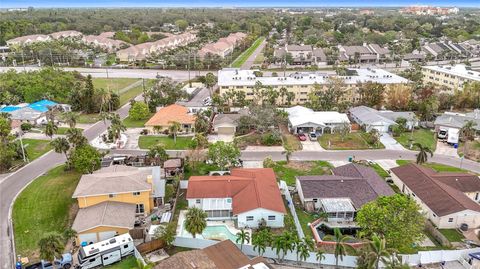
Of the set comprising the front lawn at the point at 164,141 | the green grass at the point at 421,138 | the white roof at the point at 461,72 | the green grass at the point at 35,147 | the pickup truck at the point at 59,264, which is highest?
the white roof at the point at 461,72

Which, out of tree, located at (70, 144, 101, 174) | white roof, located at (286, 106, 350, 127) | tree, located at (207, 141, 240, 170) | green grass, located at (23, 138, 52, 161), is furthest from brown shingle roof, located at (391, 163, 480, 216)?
green grass, located at (23, 138, 52, 161)

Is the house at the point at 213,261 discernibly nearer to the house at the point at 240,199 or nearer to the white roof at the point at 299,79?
the house at the point at 240,199

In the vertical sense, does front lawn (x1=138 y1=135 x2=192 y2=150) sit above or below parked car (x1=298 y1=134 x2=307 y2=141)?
below

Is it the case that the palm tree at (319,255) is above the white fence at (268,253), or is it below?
above

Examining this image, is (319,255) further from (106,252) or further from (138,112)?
(138,112)

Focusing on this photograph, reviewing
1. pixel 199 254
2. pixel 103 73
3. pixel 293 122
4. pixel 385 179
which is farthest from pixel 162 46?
pixel 199 254

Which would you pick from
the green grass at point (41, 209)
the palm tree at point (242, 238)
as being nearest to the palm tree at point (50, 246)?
the green grass at point (41, 209)

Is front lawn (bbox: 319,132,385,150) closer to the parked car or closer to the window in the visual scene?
the parked car
